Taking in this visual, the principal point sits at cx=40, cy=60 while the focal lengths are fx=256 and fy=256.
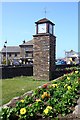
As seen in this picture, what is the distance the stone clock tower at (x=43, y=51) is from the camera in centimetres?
1326

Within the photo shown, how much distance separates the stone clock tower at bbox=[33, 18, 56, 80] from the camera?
43.5 ft

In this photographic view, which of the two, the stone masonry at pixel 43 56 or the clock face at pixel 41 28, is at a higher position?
the clock face at pixel 41 28

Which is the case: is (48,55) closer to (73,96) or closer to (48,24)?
Result: (48,24)

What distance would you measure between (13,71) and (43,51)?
254 centimetres

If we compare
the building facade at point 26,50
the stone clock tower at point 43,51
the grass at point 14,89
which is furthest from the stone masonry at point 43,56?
the building facade at point 26,50

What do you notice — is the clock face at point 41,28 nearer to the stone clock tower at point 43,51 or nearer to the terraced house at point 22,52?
the stone clock tower at point 43,51

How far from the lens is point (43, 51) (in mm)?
13398

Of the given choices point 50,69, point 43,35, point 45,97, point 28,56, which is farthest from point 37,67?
point 28,56

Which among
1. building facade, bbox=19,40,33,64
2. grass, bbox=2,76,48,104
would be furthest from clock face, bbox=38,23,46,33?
building facade, bbox=19,40,33,64

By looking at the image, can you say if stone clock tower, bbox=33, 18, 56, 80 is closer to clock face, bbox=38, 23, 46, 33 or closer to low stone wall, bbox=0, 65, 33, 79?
clock face, bbox=38, 23, 46, 33

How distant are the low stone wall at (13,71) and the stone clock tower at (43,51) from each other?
1789 millimetres

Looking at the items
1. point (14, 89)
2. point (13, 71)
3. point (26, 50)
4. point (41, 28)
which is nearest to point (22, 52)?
point (26, 50)

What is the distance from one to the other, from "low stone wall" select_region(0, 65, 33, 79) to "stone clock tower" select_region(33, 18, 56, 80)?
1.79m

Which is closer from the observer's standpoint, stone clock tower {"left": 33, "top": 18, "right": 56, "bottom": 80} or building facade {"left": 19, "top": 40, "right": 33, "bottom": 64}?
stone clock tower {"left": 33, "top": 18, "right": 56, "bottom": 80}
